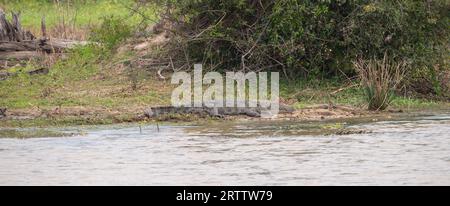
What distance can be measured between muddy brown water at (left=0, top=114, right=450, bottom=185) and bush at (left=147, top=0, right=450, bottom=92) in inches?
103

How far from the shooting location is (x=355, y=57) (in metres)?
18.1

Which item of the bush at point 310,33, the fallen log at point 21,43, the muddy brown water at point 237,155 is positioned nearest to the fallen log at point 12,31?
the fallen log at point 21,43

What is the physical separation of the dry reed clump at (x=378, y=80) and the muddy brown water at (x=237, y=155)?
1.01m

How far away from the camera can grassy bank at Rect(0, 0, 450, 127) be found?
16.3 metres

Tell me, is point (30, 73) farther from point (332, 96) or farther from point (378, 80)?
point (378, 80)

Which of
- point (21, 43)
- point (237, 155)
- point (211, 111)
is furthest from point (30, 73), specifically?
point (237, 155)

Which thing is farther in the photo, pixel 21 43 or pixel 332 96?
pixel 21 43

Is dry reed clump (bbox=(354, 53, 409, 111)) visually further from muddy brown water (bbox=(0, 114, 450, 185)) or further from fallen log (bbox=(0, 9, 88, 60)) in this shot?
fallen log (bbox=(0, 9, 88, 60))

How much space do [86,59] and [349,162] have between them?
349 inches

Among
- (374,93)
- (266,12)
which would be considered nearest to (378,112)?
(374,93)

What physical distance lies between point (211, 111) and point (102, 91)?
2.75 meters

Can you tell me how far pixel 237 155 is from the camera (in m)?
13.0

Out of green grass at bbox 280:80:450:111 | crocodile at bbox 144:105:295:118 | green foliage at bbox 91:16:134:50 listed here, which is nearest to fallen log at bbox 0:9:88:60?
green foliage at bbox 91:16:134:50

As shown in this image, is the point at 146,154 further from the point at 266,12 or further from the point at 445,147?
the point at 266,12
